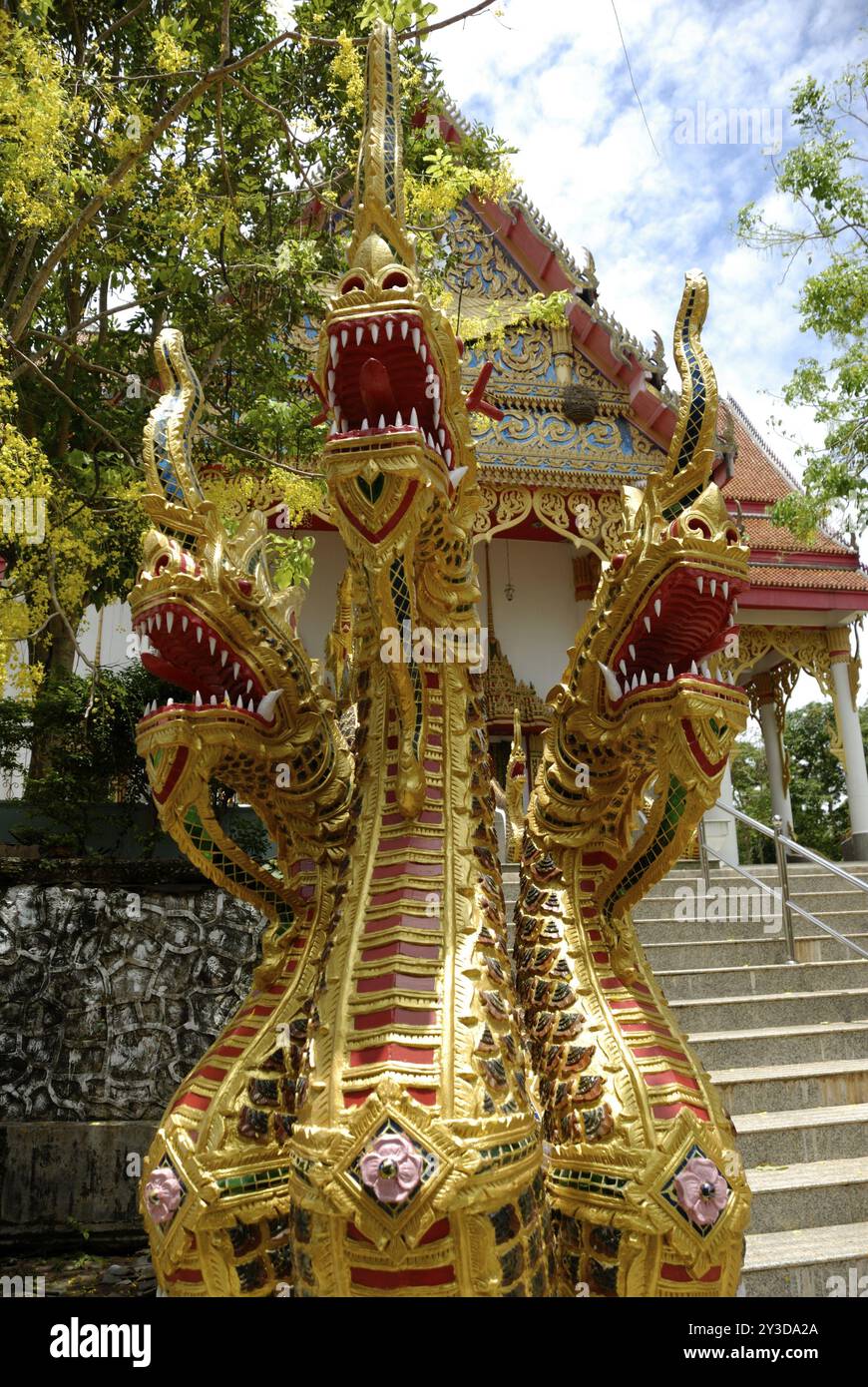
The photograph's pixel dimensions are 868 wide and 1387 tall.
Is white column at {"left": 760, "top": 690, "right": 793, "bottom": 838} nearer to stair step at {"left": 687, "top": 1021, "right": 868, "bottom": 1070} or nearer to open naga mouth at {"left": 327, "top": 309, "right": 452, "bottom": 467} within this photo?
stair step at {"left": 687, "top": 1021, "right": 868, "bottom": 1070}

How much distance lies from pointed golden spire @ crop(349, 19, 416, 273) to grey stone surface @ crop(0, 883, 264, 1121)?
12.4 feet

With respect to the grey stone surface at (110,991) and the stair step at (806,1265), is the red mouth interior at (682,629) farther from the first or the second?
the grey stone surface at (110,991)

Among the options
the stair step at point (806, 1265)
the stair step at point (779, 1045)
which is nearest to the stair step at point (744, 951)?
the stair step at point (779, 1045)

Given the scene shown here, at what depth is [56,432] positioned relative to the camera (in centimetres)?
555

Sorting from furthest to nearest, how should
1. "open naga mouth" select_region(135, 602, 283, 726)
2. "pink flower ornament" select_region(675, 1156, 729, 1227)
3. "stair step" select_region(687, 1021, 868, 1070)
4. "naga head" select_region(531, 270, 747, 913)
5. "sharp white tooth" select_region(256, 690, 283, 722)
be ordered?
"stair step" select_region(687, 1021, 868, 1070) < "sharp white tooth" select_region(256, 690, 283, 722) < "open naga mouth" select_region(135, 602, 283, 726) < "naga head" select_region(531, 270, 747, 913) < "pink flower ornament" select_region(675, 1156, 729, 1227)

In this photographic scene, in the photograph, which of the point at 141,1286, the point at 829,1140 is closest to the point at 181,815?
the point at 141,1286

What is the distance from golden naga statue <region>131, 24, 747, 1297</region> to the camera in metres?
1.51

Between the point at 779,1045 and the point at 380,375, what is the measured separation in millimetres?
3660

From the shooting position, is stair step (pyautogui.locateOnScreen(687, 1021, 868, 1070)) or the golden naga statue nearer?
the golden naga statue

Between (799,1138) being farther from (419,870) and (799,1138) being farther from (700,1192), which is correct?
(419,870)

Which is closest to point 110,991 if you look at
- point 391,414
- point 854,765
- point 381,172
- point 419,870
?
point 419,870

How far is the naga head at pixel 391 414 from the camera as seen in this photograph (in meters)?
1.56

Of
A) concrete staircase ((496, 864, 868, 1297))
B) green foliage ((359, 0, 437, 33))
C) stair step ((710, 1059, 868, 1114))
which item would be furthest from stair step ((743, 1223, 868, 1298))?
green foliage ((359, 0, 437, 33))
